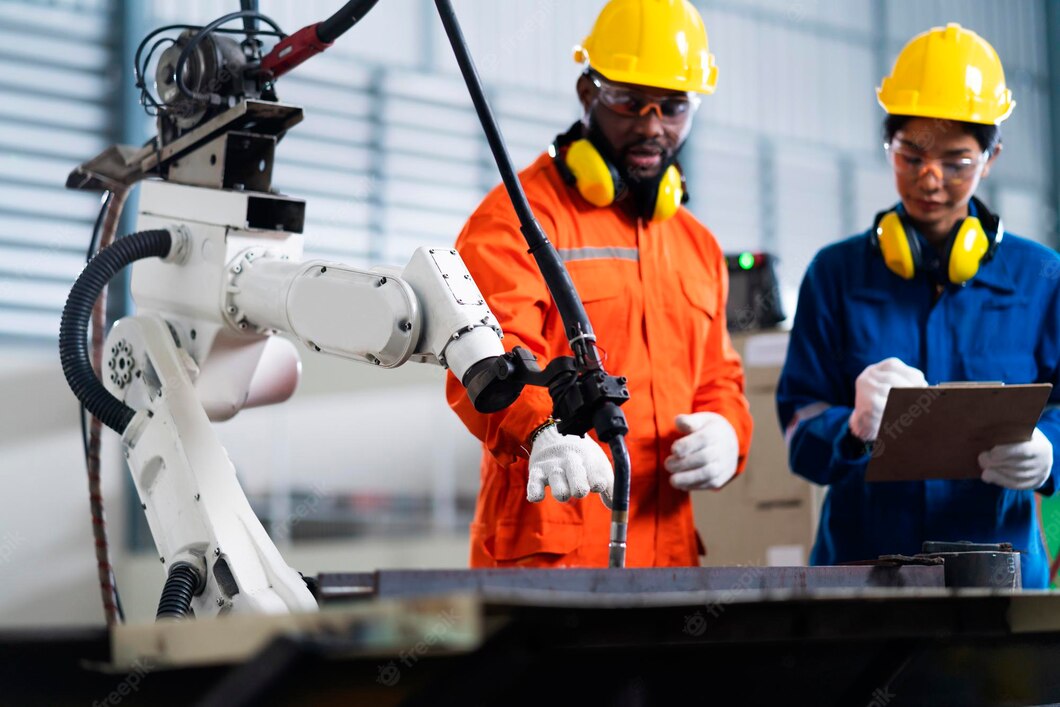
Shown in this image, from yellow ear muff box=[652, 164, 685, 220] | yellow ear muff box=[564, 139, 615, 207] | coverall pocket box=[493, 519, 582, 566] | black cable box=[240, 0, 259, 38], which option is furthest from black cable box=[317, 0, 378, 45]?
coverall pocket box=[493, 519, 582, 566]

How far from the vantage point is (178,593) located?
1.41 meters

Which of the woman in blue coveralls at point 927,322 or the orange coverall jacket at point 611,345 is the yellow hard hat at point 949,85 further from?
the orange coverall jacket at point 611,345

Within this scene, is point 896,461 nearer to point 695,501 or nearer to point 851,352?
point 851,352

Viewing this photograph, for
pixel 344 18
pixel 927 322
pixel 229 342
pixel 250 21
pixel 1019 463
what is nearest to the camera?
pixel 344 18

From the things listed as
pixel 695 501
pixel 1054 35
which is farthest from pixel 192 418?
pixel 1054 35

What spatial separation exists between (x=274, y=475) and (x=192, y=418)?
3.32 meters

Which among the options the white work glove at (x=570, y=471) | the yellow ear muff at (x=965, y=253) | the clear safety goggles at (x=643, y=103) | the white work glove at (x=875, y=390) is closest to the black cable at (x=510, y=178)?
the white work glove at (x=570, y=471)

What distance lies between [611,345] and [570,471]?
1.74 ft

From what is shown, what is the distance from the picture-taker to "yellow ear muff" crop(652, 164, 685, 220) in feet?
6.73

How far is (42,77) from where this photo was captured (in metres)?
4.41

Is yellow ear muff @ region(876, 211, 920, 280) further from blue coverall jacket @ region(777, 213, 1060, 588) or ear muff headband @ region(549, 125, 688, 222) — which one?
ear muff headband @ region(549, 125, 688, 222)

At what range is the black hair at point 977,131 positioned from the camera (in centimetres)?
224

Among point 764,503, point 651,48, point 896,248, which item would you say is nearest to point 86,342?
point 651,48

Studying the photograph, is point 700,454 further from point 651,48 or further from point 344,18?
point 344,18
